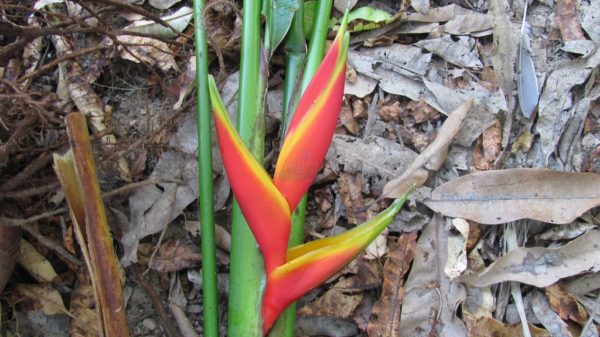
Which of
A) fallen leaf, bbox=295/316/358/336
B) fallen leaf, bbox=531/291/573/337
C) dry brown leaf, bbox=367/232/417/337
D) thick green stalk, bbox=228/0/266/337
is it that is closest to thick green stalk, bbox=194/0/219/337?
thick green stalk, bbox=228/0/266/337

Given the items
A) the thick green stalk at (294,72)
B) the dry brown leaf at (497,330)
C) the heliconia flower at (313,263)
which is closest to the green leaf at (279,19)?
the thick green stalk at (294,72)

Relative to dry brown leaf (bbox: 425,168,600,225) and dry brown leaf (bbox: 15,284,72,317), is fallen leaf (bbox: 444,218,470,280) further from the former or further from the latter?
dry brown leaf (bbox: 15,284,72,317)

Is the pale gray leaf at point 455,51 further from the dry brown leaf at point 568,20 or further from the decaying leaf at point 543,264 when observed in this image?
the decaying leaf at point 543,264

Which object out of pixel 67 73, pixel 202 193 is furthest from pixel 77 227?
pixel 67 73

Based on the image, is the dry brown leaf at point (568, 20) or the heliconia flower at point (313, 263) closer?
the heliconia flower at point (313, 263)

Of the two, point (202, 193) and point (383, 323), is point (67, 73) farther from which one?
point (383, 323)

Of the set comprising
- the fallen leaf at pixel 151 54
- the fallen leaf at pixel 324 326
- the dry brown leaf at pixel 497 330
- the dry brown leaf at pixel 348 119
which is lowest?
the fallen leaf at pixel 324 326
